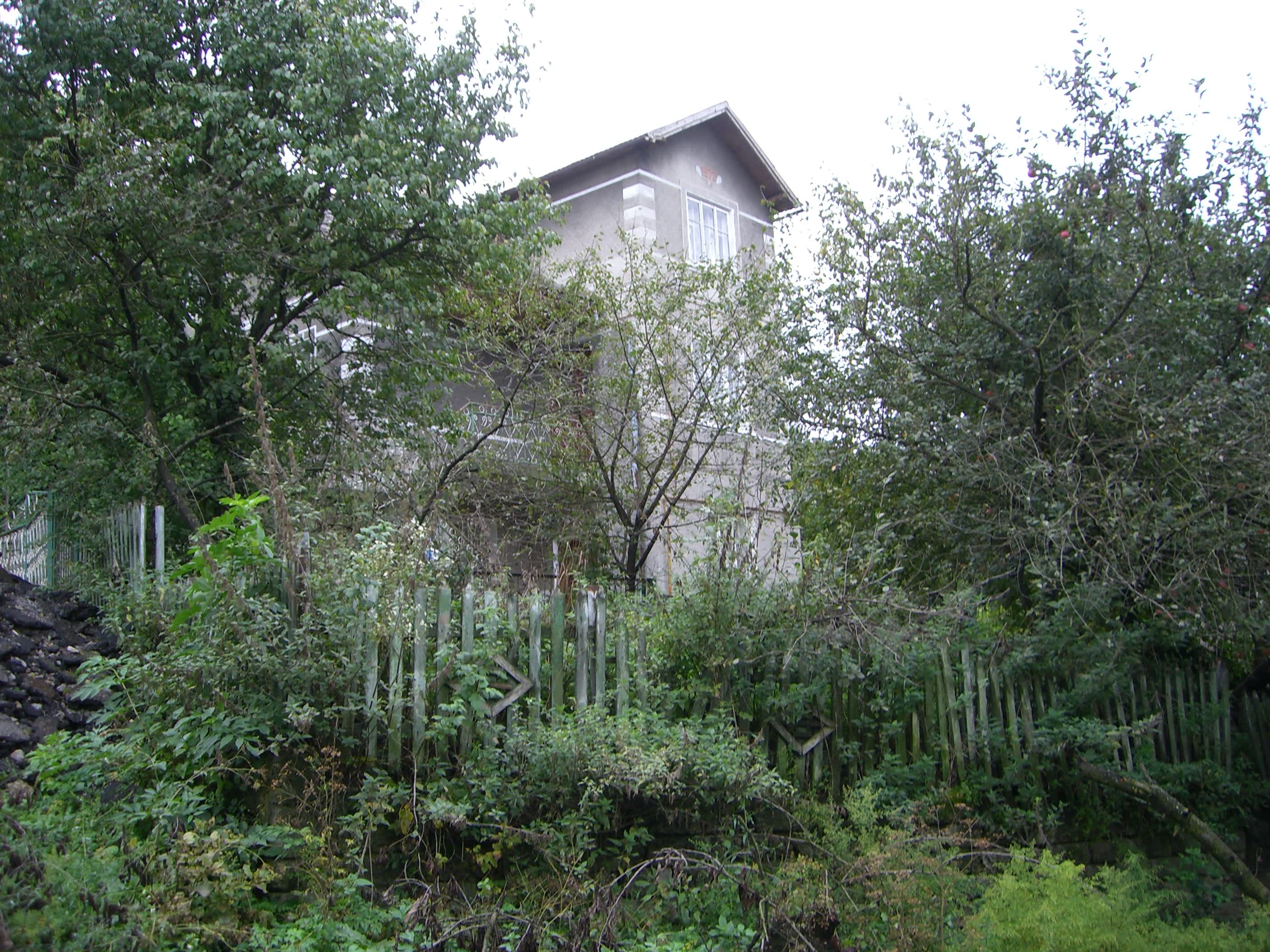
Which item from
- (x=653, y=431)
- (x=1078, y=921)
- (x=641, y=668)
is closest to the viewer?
(x=1078, y=921)

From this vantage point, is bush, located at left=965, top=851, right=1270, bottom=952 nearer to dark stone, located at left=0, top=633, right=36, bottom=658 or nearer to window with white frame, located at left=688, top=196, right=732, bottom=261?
dark stone, located at left=0, top=633, right=36, bottom=658

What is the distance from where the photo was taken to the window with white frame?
18984 millimetres

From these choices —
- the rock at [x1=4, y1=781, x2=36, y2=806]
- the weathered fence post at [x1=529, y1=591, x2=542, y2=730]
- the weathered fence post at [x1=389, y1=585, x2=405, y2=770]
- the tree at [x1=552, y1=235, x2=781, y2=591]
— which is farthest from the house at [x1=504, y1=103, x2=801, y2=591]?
the rock at [x1=4, y1=781, x2=36, y2=806]

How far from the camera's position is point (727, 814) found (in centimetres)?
633

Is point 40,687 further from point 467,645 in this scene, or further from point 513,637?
point 513,637

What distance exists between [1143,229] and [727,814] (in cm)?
577

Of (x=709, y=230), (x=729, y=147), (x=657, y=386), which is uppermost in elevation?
(x=729, y=147)

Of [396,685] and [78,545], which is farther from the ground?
[78,545]

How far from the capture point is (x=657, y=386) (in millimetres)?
11773

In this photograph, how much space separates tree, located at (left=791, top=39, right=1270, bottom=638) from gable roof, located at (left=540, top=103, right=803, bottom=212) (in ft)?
25.5

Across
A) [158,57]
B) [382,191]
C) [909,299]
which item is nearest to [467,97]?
[382,191]

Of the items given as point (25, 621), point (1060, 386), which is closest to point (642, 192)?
point (1060, 386)

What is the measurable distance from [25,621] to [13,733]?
259 cm

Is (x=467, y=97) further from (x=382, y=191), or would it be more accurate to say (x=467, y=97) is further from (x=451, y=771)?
(x=451, y=771)
